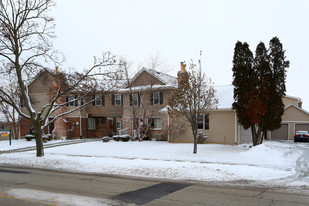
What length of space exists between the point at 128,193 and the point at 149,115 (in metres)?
19.1

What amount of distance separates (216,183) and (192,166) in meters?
2.56

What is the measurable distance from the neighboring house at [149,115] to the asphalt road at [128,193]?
32.1 ft

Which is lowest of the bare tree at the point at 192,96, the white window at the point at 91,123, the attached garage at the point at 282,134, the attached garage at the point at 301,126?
the attached garage at the point at 282,134

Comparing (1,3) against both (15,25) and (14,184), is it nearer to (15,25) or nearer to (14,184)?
(15,25)

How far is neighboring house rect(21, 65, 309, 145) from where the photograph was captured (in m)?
22.2

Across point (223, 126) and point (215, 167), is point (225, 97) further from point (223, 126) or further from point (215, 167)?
point (215, 167)

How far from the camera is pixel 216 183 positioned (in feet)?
30.7

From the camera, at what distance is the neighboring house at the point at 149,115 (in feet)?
72.7

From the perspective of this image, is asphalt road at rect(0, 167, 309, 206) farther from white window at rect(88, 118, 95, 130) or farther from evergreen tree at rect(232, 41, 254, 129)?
white window at rect(88, 118, 95, 130)

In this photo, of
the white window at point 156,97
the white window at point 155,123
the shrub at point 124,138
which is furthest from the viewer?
the white window at point 156,97

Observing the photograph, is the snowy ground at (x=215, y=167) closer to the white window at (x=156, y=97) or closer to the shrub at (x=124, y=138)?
the shrub at (x=124, y=138)

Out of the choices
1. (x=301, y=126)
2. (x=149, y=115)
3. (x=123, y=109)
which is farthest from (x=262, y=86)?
(x=301, y=126)

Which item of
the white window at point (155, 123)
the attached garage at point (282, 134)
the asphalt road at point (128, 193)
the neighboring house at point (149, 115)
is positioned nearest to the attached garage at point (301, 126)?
the neighboring house at point (149, 115)

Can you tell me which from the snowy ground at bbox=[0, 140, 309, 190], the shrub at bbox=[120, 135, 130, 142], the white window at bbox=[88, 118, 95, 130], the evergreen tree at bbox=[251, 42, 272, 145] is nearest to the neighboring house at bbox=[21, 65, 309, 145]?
the white window at bbox=[88, 118, 95, 130]
